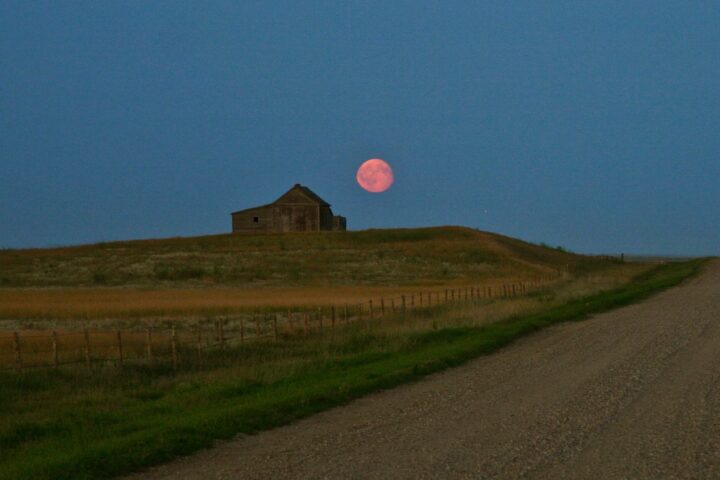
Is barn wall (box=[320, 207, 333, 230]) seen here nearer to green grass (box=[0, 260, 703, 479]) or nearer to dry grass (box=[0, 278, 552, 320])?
dry grass (box=[0, 278, 552, 320])

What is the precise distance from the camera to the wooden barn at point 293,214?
4171 inches

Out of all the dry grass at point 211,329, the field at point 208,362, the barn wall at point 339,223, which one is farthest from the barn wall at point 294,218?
the dry grass at point 211,329

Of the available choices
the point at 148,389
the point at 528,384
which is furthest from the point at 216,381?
the point at 528,384

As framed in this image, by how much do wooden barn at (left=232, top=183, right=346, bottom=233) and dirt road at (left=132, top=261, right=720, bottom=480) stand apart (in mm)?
87131

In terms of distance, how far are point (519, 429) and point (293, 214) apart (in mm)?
95222

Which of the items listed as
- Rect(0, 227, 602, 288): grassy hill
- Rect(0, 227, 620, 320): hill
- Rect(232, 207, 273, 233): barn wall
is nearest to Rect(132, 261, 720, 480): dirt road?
Rect(0, 227, 620, 320): hill

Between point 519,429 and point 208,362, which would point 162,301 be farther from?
point 519,429

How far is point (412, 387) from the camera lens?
51.8 ft

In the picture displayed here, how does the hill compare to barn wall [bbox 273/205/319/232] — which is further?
barn wall [bbox 273/205/319/232]

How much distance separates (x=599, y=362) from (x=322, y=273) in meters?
56.3

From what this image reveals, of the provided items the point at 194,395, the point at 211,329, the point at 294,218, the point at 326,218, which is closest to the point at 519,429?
the point at 194,395

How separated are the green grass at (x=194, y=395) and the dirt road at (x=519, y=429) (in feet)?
1.67

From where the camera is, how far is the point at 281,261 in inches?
3103

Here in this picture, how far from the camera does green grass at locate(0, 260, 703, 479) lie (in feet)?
35.6
